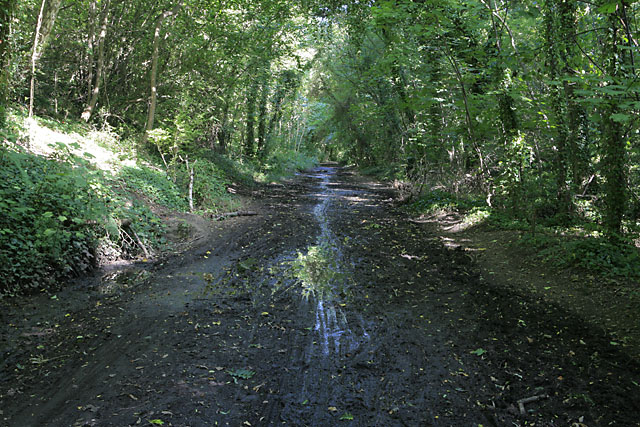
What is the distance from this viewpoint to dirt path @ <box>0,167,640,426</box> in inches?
131

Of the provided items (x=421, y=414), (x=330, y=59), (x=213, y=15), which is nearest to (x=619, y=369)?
(x=421, y=414)

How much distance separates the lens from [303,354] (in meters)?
4.32

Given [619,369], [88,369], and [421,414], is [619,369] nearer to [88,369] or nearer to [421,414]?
[421,414]

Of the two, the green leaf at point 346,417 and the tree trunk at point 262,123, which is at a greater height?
the tree trunk at point 262,123

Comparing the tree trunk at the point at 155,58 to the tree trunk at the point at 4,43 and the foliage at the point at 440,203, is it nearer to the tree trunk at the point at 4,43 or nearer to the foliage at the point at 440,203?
the tree trunk at the point at 4,43

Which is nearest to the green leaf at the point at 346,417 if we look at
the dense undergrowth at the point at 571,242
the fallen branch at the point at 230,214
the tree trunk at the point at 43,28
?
the dense undergrowth at the point at 571,242

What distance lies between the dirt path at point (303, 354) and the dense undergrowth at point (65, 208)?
0.59 meters

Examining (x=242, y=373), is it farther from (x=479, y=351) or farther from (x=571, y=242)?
(x=571, y=242)

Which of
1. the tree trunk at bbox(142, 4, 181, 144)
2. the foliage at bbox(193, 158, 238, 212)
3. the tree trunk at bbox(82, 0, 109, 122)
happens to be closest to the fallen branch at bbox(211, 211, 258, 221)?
the foliage at bbox(193, 158, 238, 212)

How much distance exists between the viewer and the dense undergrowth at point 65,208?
548 centimetres

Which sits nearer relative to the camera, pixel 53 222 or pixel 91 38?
pixel 53 222

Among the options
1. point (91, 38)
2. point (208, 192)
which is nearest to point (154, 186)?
point (208, 192)

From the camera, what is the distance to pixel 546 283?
21.1ft

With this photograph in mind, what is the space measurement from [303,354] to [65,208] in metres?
4.74
